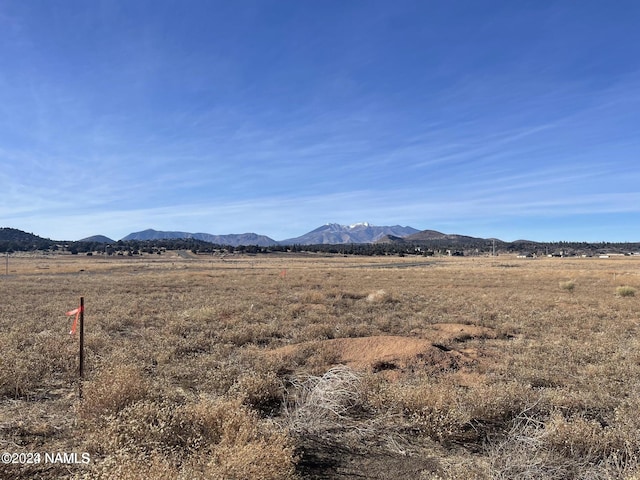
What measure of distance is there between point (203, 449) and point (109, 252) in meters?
147

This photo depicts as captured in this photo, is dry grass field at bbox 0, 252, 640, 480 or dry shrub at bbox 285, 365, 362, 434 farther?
dry shrub at bbox 285, 365, 362, 434

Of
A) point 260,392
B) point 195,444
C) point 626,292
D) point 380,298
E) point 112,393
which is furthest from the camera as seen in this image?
point 626,292

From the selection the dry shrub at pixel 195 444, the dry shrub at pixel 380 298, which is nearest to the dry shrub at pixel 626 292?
the dry shrub at pixel 380 298

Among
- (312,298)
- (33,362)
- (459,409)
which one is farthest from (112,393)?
(312,298)

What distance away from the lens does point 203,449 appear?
432cm

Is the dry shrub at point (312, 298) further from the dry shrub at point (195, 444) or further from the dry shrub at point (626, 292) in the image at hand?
the dry shrub at point (626, 292)

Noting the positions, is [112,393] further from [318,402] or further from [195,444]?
[318,402]

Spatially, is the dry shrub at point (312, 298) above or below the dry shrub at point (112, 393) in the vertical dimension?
below

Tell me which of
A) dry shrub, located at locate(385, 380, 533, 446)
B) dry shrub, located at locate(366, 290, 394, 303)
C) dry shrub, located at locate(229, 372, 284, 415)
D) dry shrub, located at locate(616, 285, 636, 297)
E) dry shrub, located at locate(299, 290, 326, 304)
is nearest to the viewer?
dry shrub, located at locate(385, 380, 533, 446)

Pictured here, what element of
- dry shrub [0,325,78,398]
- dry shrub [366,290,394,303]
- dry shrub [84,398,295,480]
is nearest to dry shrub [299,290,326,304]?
dry shrub [366,290,394,303]

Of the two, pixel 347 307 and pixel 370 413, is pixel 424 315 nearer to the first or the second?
pixel 347 307

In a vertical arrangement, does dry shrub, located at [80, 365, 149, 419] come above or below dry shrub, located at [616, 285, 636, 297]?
above

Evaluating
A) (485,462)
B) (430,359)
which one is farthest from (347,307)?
(485,462)

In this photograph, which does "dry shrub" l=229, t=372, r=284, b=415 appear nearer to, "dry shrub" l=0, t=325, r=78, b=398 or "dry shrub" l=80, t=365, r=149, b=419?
"dry shrub" l=80, t=365, r=149, b=419
